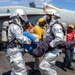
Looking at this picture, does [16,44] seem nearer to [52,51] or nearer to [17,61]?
[17,61]

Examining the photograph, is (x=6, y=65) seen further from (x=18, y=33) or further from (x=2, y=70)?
(x=18, y=33)

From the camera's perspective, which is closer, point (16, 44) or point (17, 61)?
point (17, 61)

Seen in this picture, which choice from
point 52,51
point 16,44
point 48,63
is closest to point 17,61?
point 16,44

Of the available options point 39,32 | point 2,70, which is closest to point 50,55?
point 39,32

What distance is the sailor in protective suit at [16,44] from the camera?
5.24 meters

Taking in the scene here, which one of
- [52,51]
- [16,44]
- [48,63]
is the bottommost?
[48,63]

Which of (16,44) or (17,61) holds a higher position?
(16,44)

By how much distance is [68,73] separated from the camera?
7.42 metres

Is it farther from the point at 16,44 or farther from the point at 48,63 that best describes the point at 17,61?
the point at 48,63

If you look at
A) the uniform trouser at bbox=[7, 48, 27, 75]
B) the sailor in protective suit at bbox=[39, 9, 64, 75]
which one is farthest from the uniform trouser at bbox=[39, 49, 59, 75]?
the uniform trouser at bbox=[7, 48, 27, 75]

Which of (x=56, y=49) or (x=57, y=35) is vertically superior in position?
(x=57, y=35)

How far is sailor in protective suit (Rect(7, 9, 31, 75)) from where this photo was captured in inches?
206

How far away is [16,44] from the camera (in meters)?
5.45

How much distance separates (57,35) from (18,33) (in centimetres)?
93
